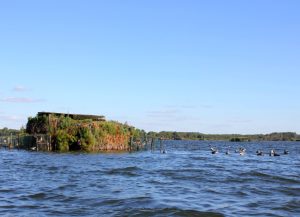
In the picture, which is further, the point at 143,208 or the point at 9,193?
the point at 9,193

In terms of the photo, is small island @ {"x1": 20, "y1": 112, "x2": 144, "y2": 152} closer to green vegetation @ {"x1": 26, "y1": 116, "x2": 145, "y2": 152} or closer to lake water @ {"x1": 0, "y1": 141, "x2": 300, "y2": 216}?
green vegetation @ {"x1": 26, "y1": 116, "x2": 145, "y2": 152}

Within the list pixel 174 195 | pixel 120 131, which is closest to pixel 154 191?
pixel 174 195

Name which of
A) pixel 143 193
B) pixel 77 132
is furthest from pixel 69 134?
pixel 143 193

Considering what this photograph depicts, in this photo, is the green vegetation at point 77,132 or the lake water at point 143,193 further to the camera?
the green vegetation at point 77,132

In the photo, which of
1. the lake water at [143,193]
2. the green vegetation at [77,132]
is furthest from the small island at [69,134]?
the lake water at [143,193]

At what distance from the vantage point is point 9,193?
24.0m

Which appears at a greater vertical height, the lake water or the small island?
the small island

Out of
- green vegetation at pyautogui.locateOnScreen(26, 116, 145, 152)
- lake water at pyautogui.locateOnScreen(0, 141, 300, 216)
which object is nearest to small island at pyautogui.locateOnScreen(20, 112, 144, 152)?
Answer: green vegetation at pyautogui.locateOnScreen(26, 116, 145, 152)

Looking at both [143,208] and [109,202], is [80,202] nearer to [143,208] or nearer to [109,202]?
[109,202]

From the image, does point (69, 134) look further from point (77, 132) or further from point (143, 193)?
point (143, 193)

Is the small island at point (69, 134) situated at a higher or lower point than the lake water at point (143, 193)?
higher

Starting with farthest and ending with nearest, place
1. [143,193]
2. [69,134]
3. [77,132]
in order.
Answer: [77,132] < [69,134] < [143,193]

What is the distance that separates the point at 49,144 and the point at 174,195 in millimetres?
46948

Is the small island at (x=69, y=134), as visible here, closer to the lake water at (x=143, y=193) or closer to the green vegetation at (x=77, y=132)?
the green vegetation at (x=77, y=132)
